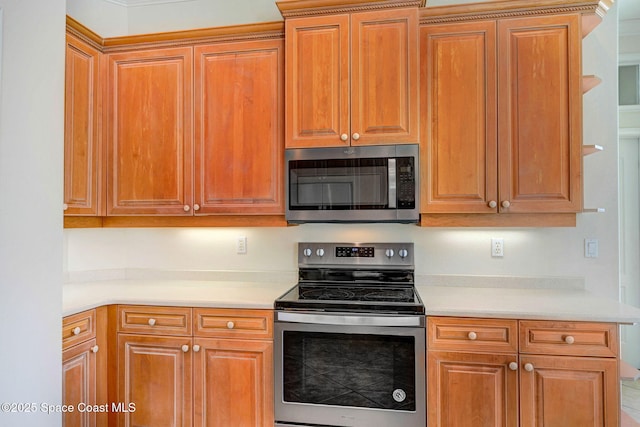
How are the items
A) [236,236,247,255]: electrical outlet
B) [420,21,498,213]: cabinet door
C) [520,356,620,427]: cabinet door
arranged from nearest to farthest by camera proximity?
1. [520,356,620,427]: cabinet door
2. [420,21,498,213]: cabinet door
3. [236,236,247,255]: electrical outlet

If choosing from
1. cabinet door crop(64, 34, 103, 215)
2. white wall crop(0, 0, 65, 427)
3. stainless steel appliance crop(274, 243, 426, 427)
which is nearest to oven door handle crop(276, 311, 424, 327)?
stainless steel appliance crop(274, 243, 426, 427)

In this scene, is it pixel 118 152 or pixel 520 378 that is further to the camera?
pixel 118 152

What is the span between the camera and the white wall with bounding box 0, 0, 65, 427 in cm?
79

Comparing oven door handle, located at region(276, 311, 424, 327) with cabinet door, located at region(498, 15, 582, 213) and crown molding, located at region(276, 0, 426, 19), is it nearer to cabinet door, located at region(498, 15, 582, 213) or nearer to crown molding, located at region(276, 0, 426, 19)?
cabinet door, located at region(498, 15, 582, 213)

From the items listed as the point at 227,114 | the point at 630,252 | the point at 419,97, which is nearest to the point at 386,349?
the point at 419,97

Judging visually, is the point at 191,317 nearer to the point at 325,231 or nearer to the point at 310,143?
the point at 325,231

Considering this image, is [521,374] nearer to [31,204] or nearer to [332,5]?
[31,204]

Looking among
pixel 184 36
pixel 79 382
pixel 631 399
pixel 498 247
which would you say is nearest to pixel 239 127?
pixel 184 36

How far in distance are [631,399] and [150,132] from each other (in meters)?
3.83

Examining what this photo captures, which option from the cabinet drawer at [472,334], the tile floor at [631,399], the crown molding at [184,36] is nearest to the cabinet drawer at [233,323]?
the cabinet drawer at [472,334]

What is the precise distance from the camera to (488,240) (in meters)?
2.28

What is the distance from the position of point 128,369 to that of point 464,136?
7.20 feet

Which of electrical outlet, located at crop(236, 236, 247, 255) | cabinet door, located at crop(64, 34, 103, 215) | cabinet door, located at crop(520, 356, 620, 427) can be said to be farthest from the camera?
electrical outlet, located at crop(236, 236, 247, 255)

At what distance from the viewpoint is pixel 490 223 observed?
203 centimetres
